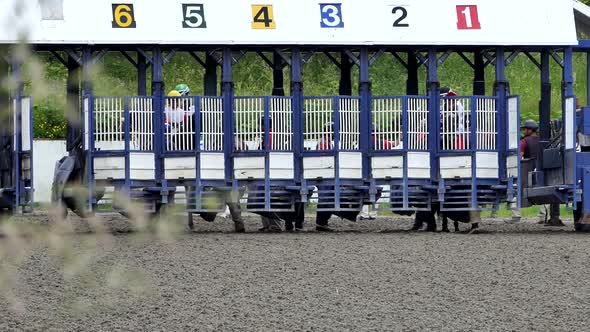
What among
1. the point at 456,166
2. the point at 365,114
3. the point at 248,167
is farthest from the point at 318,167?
the point at 456,166

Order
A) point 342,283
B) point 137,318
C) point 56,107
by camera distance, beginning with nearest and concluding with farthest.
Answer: point 56,107
point 137,318
point 342,283

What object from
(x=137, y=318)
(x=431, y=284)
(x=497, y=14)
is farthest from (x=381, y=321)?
(x=497, y=14)

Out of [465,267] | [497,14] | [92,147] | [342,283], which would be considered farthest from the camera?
[497,14]

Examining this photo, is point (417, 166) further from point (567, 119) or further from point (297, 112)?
point (567, 119)

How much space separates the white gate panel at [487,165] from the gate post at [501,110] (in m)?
0.09

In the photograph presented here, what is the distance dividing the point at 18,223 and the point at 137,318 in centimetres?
720

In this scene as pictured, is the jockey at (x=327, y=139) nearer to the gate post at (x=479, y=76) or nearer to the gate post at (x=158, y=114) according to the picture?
the gate post at (x=158, y=114)

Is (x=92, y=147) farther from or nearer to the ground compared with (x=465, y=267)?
farther from the ground

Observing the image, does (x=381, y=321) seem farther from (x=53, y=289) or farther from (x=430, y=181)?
(x=430, y=181)

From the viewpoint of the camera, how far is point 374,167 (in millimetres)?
19141

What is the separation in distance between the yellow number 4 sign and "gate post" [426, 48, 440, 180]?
253 cm

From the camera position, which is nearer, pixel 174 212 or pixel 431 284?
pixel 174 212

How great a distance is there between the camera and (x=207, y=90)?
20.2 m

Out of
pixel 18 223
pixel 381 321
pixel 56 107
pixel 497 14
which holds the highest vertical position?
pixel 497 14
